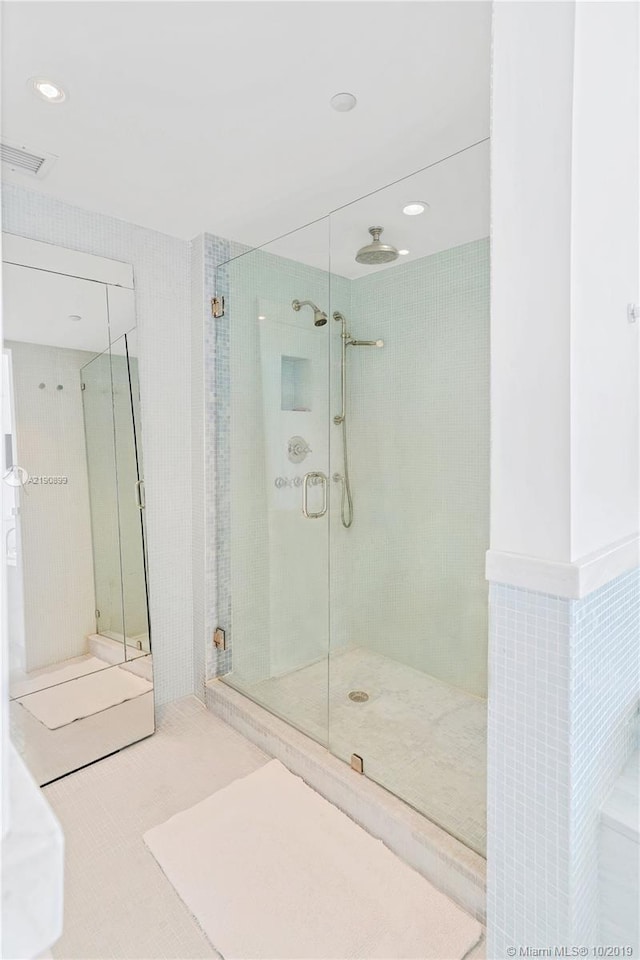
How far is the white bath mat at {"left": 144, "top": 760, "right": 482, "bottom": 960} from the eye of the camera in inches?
55.6

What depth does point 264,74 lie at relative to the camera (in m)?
1.49

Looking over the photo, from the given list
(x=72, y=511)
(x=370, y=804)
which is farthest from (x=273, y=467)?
(x=370, y=804)

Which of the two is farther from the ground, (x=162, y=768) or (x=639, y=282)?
(x=639, y=282)

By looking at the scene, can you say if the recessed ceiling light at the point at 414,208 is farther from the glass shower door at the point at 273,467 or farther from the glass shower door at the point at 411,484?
the glass shower door at the point at 273,467

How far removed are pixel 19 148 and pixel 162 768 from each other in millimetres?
2322

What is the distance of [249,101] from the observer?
1.59 meters

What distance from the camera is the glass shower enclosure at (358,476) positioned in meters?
2.27

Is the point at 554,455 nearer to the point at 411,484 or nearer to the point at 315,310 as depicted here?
the point at 411,484

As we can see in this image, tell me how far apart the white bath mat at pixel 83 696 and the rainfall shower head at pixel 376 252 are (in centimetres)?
208

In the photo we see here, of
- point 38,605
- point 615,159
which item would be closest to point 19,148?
point 38,605

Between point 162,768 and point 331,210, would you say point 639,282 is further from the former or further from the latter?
point 162,768

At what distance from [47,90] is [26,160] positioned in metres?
0.42

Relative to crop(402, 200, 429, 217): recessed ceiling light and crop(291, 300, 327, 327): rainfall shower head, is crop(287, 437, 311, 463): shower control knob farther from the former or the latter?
crop(402, 200, 429, 217): recessed ceiling light

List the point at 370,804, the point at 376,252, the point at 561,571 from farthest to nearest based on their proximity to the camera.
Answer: the point at 376,252, the point at 370,804, the point at 561,571
